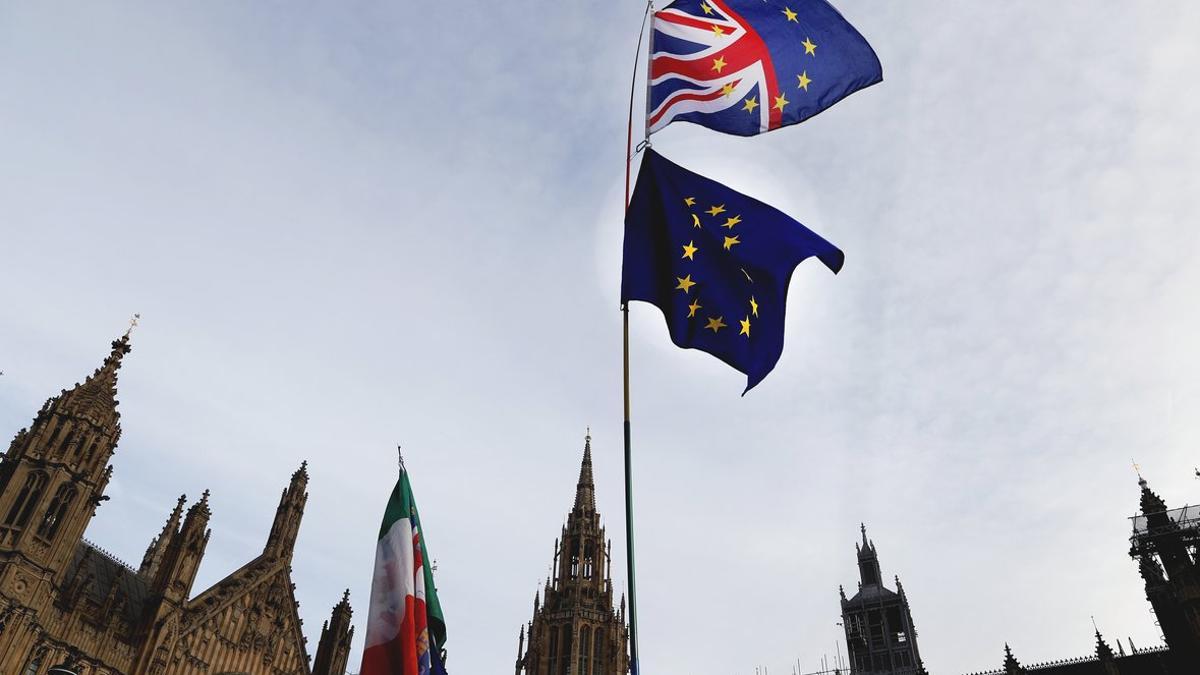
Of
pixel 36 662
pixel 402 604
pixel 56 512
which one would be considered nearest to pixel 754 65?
pixel 402 604

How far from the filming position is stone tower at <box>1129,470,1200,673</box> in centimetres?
5284

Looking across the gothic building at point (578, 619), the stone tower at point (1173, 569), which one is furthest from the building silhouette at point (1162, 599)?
the gothic building at point (578, 619)

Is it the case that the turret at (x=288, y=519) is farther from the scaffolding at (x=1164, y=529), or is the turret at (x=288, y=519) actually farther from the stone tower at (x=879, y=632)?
the scaffolding at (x=1164, y=529)

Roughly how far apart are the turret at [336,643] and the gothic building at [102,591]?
0.06 m

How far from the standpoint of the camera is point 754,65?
15.8m

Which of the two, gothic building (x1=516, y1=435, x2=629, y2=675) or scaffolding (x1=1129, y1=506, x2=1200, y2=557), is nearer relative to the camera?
scaffolding (x1=1129, y1=506, x2=1200, y2=557)

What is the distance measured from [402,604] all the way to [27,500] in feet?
102

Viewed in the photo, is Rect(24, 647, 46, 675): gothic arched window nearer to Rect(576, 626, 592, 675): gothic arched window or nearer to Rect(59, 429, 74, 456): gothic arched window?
Rect(59, 429, 74, 456): gothic arched window

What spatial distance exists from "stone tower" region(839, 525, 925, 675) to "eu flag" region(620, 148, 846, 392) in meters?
67.4

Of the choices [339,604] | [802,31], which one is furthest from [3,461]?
[802,31]

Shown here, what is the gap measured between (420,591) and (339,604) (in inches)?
1432

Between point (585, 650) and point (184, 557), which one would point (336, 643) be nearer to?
point (184, 557)

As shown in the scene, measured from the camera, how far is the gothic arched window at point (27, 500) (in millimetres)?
34094

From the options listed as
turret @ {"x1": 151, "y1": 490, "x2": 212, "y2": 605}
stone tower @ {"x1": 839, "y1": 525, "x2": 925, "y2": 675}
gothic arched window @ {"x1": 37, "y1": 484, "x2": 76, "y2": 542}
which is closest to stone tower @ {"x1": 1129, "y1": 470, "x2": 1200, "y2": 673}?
stone tower @ {"x1": 839, "y1": 525, "x2": 925, "y2": 675}
